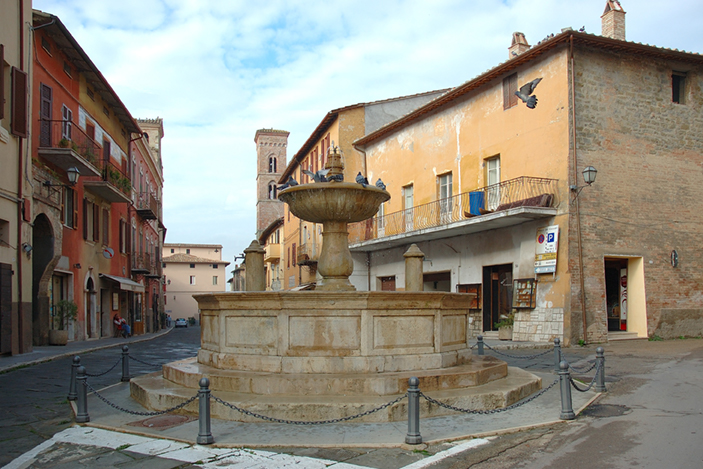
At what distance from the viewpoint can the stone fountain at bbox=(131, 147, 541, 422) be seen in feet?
23.5

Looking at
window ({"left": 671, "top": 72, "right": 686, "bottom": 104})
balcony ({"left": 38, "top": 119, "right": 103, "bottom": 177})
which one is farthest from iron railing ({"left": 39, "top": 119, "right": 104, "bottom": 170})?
window ({"left": 671, "top": 72, "right": 686, "bottom": 104})

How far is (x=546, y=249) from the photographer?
17.1 meters

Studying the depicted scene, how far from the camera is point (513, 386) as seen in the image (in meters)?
8.08

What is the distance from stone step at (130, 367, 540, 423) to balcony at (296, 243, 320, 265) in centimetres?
2585

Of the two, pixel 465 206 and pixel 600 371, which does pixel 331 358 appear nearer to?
pixel 600 371

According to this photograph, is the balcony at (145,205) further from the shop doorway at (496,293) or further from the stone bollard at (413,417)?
the stone bollard at (413,417)

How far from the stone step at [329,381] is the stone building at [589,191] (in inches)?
379

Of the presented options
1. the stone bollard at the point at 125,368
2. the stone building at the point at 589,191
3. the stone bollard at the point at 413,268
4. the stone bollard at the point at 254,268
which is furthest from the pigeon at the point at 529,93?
the stone bollard at the point at 125,368

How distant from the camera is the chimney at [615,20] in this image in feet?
61.9

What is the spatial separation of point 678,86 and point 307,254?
21764mm

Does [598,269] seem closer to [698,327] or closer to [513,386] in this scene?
[698,327]

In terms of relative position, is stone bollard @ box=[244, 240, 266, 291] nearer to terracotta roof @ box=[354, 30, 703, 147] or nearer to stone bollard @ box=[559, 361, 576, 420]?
stone bollard @ box=[559, 361, 576, 420]

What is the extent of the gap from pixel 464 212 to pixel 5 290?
13474mm

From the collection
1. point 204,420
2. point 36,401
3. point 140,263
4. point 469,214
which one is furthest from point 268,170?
point 204,420
